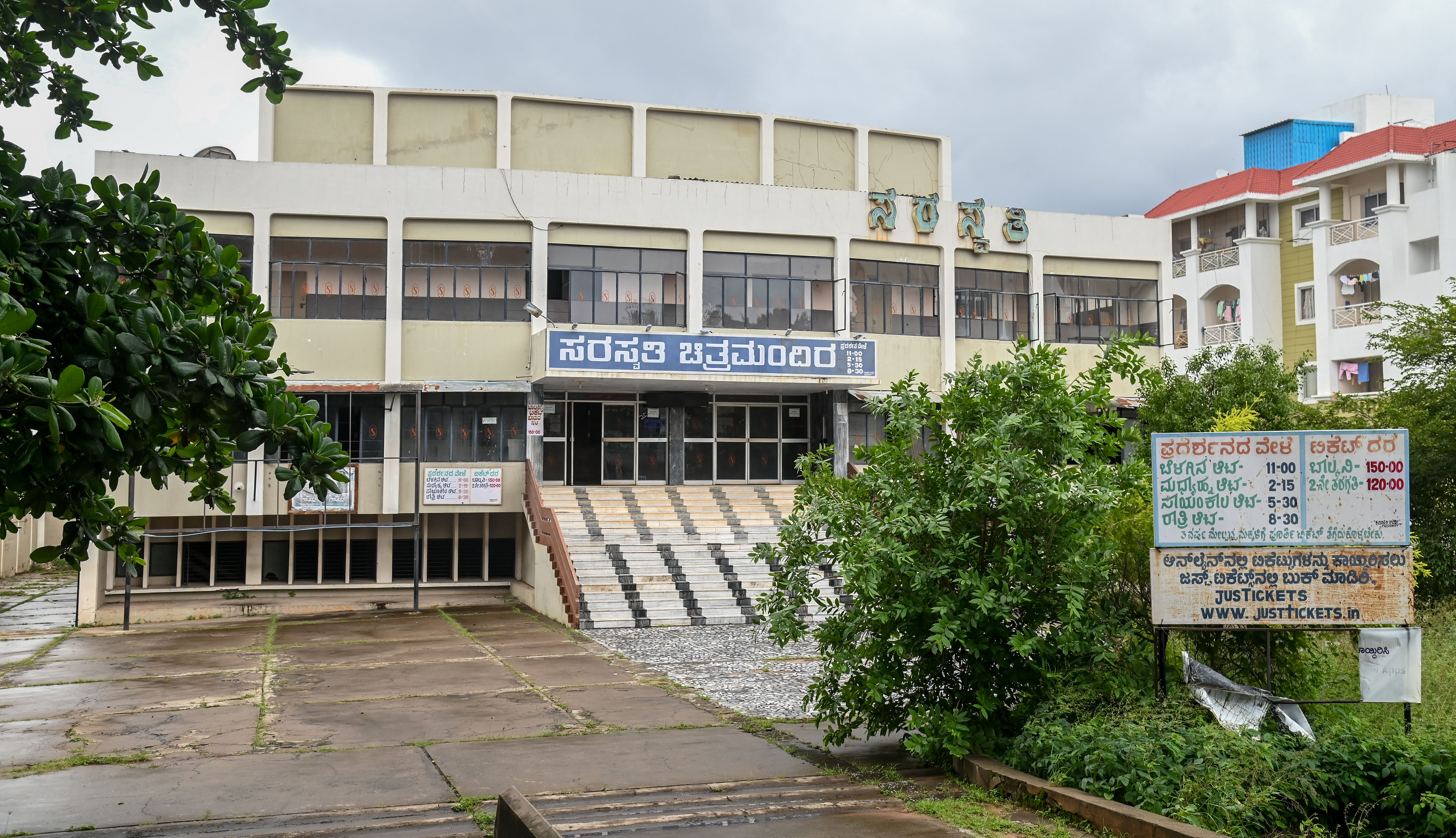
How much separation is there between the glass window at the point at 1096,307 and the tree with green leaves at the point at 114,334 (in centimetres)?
2524

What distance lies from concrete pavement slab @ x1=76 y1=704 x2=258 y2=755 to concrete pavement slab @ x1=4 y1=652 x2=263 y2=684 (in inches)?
137

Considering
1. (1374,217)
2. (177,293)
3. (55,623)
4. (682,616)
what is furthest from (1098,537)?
(1374,217)

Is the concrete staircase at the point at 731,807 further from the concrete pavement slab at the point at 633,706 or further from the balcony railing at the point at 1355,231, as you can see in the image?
the balcony railing at the point at 1355,231

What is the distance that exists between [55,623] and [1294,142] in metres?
45.3

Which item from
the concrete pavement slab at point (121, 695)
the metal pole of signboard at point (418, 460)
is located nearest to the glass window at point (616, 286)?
the metal pole of signboard at point (418, 460)

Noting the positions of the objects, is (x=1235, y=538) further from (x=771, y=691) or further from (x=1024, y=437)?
(x=771, y=691)

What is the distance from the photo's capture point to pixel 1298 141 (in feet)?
148

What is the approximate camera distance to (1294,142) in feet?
148

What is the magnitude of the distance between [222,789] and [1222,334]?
140 ft

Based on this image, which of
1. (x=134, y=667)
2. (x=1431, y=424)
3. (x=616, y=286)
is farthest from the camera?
(x=616, y=286)

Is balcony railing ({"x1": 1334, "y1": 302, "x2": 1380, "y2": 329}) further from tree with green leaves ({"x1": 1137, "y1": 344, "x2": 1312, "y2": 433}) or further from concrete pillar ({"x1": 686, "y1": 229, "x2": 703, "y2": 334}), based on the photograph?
concrete pillar ({"x1": 686, "y1": 229, "x2": 703, "y2": 334})

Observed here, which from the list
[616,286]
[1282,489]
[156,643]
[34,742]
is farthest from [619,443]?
[1282,489]

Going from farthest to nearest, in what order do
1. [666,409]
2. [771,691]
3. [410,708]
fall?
[666,409]
[771,691]
[410,708]

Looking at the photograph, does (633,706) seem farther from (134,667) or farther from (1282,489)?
(134,667)
